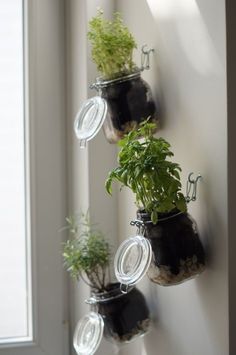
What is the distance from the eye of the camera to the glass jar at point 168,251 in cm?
124

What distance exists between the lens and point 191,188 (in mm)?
1323

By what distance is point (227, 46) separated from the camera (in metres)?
1.19

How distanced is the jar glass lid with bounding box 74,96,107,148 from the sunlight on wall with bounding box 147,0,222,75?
25 cm

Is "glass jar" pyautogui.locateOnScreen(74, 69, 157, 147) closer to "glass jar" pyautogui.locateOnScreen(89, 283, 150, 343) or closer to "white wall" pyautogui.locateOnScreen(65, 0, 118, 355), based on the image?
"white wall" pyautogui.locateOnScreen(65, 0, 118, 355)

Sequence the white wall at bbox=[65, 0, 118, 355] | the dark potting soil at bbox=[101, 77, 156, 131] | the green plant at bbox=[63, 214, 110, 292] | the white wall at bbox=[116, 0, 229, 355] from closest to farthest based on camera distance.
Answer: the white wall at bbox=[116, 0, 229, 355] → the dark potting soil at bbox=[101, 77, 156, 131] → the green plant at bbox=[63, 214, 110, 292] → the white wall at bbox=[65, 0, 118, 355]

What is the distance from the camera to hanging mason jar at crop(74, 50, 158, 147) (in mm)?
1448

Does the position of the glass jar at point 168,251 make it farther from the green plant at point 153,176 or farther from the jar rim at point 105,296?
the jar rim at point 105,296

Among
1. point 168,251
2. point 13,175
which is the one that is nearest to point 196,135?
point 168,251

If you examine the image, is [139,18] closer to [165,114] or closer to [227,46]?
[165,114]

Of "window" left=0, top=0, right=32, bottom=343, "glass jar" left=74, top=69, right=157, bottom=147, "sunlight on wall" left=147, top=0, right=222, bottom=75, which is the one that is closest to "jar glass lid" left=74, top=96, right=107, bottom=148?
"glass jar" left=74, top=69, right=157, bottom=147

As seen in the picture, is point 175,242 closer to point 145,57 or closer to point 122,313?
point 122,313

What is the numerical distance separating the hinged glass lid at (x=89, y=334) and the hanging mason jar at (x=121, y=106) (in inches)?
17.9

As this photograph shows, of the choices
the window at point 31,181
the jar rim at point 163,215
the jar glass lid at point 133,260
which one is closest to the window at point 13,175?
the window at point 31,181

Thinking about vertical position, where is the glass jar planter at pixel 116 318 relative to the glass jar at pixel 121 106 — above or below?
below
